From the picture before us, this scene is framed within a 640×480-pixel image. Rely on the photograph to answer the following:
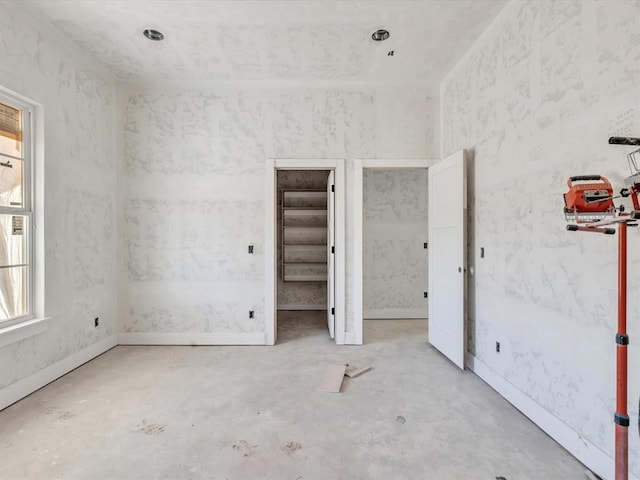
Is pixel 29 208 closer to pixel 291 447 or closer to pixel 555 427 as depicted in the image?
pixel 291 447

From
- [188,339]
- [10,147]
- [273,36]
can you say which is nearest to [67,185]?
[10,147]

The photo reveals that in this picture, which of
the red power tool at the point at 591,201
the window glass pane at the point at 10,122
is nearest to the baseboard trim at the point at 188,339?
the window glass pane at the point at 10,122

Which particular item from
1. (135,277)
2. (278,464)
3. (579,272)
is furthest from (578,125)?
(135,277)

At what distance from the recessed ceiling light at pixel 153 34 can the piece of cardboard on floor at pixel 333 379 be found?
339 cm

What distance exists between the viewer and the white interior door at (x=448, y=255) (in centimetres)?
295

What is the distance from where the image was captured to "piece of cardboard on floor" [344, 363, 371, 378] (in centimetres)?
290

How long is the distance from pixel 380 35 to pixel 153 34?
6.59 ft

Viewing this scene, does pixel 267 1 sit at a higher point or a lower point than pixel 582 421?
higher

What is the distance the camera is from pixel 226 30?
8.96 ft

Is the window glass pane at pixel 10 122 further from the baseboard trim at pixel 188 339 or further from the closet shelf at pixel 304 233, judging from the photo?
the closet shelf at pixel 304 233

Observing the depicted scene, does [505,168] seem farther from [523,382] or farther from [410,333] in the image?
[410,333]

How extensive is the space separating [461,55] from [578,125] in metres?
1.75

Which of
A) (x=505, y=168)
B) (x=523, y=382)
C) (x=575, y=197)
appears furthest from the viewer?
(x=505, y=168)

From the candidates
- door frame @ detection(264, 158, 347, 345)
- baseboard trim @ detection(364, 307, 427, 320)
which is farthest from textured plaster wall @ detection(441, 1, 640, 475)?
baseboard trim @ detection(364, 307, 427, 320)
